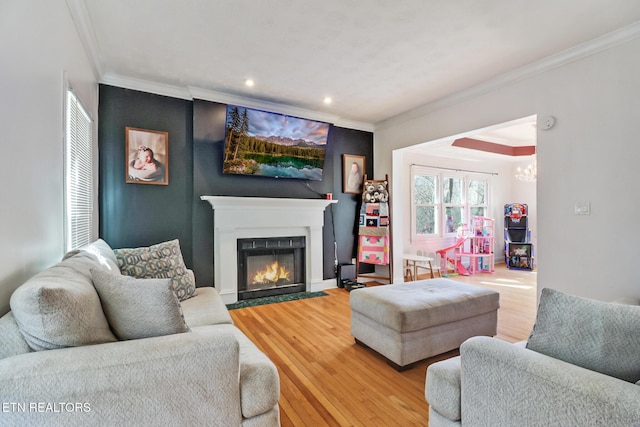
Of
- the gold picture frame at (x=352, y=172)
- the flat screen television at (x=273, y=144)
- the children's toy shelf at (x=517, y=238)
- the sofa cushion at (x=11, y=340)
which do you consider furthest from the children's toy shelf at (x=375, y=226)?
the sofa cushion at (x=11, y=340)

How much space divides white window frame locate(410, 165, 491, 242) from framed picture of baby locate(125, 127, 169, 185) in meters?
4.16

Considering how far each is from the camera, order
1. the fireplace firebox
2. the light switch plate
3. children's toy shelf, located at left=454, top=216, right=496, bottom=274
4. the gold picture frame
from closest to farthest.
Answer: the light switch plate → the fireplace firebox → the gold picture frame → children's toy shelf, located at left=454, top=216, right=496, bottom=274

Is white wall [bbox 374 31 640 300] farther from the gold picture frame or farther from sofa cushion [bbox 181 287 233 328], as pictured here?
sofa cushion [bbox 181 287 233 328]

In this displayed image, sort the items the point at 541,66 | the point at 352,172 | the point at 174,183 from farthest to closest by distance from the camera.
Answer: the point at 352,172 → the point at 174,183 → the point at 541,66

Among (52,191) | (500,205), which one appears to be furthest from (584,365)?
(500,205)

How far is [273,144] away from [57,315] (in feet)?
10.4

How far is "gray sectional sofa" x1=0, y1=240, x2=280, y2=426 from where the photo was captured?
0.94m

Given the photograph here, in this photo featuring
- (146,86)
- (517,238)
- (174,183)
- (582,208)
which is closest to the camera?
(582,208)

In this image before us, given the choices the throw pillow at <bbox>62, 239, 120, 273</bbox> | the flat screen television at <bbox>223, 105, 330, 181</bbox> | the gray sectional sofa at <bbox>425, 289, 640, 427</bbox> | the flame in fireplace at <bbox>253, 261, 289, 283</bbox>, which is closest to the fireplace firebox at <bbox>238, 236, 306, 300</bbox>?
the flame in fireplace at <bbox>253, 261, 289, 283</bbox>

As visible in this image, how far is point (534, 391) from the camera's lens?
0.97m

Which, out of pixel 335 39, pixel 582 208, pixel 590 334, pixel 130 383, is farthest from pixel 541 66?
pixel 130 383

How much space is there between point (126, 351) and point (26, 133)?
3.94 ft

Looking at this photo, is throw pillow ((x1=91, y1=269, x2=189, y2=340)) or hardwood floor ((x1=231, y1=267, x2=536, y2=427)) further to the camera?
hardwood floor ((x1=231, y1=267, x2=536, y2=427))

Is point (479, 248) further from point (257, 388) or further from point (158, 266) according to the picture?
point (257, 388)
